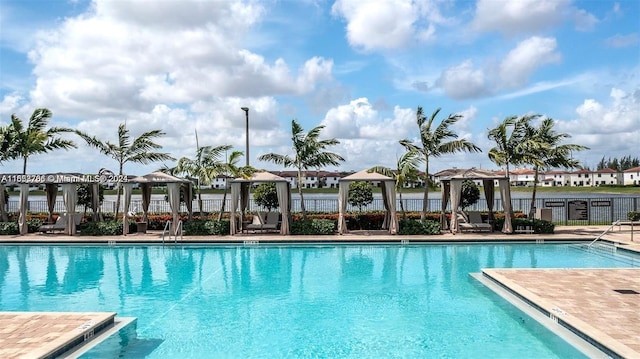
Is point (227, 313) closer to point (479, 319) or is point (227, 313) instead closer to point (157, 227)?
point (479, 319)

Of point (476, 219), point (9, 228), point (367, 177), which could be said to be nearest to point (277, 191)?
point (367, 177)

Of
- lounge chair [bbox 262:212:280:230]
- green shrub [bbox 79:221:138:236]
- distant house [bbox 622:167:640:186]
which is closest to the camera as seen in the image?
Answer: green shrub [bbox 79:221:138:236]

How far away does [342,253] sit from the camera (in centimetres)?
1578

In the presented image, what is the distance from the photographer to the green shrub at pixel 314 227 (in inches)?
749

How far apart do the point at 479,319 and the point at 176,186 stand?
1373 cm

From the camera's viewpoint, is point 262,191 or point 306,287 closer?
point 306,287

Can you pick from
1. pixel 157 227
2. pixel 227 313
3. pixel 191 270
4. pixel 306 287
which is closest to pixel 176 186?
pixel 157 227

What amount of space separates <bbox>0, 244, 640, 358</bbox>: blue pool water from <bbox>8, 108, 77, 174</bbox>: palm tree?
547 cm

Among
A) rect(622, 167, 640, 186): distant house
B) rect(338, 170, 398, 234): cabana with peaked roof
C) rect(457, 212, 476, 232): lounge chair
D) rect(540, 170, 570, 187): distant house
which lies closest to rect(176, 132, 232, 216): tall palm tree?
rect(338, 170, 398, 234): cabana with peaked roof

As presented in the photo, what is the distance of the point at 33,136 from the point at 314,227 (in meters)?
12.4

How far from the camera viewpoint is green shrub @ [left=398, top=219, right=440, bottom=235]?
1873 centimetres

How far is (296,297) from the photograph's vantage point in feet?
32.2

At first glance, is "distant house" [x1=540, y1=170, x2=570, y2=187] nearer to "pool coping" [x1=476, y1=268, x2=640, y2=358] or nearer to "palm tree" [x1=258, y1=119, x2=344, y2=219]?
"palm tree" [x1=258, y1=119, x2=344, y2=219]

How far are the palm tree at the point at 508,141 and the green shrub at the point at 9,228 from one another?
1933cm
